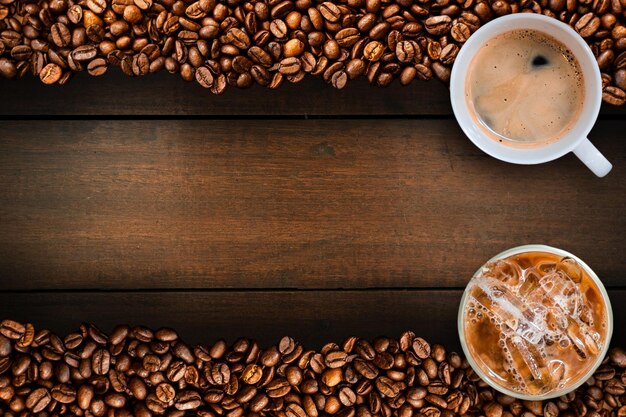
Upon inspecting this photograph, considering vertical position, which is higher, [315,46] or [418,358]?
[315,46]

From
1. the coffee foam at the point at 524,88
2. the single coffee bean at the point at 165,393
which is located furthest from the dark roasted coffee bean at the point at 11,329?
the coffee foam at the point at 524,88

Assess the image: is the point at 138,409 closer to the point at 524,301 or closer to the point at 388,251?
the point at 388,251

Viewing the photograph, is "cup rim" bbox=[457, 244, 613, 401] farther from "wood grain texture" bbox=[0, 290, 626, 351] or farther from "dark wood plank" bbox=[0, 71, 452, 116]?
"dark wood plank" bbox=[0, 71, 452, 116]

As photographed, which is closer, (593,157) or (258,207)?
(593,157)

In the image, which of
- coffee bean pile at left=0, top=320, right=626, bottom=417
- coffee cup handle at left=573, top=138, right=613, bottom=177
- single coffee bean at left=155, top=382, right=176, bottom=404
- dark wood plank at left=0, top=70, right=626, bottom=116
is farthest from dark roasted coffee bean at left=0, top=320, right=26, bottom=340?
coffee cup handle at left=573, top=138, right=613, bottom=177

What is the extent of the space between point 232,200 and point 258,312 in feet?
0.61

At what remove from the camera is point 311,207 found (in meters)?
1.20

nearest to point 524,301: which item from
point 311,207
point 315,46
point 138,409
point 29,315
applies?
point 311,207

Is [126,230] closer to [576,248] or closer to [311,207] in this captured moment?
[311,207]

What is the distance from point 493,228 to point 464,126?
0.61 ft

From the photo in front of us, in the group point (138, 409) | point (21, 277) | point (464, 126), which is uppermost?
point (464, 126)

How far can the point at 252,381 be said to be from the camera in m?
1.12

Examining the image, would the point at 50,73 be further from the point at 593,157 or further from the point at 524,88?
the point at 593,157

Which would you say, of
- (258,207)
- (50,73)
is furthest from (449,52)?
(50,73)
